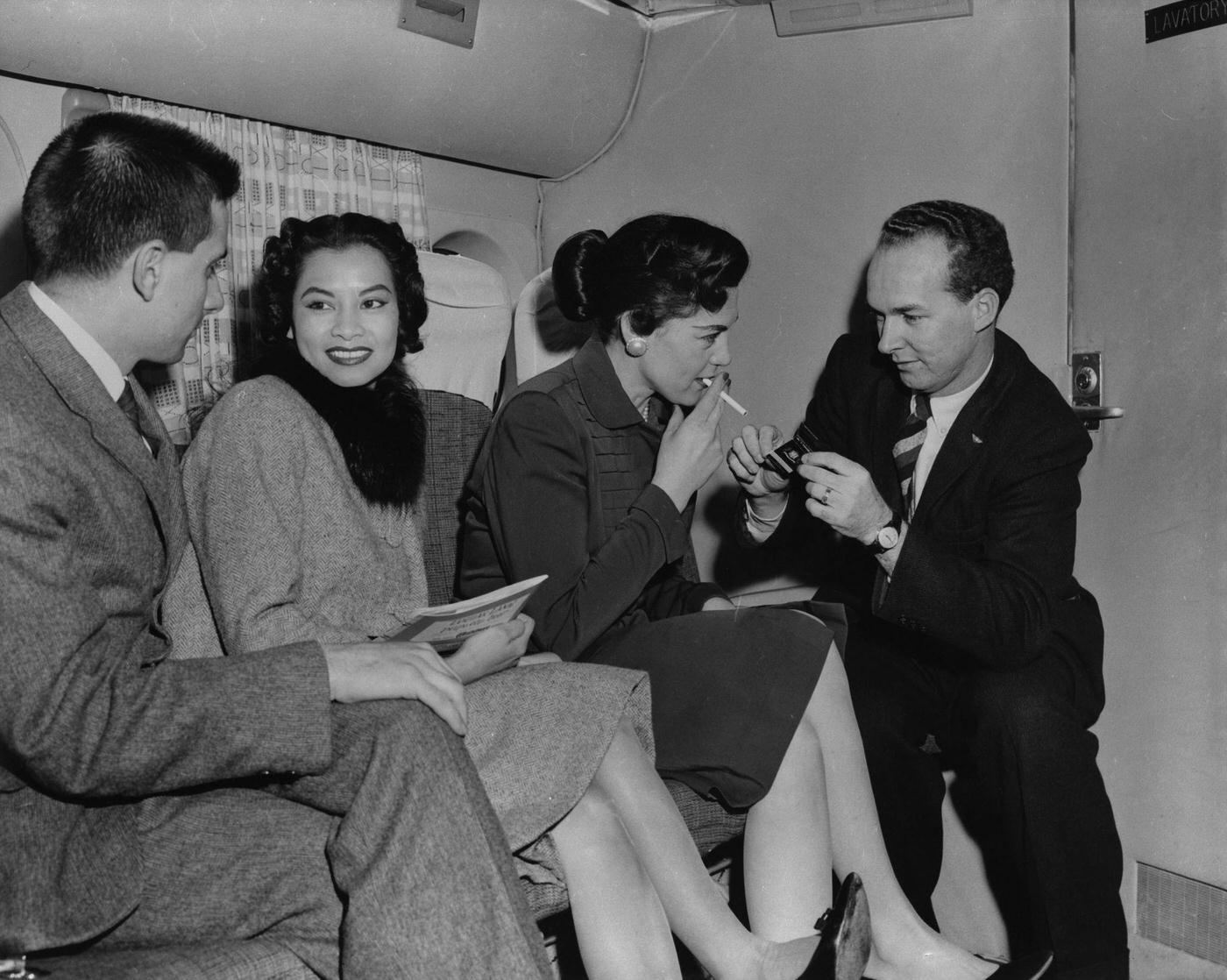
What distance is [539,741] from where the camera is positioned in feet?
6.03

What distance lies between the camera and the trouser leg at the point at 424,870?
4.88 ft

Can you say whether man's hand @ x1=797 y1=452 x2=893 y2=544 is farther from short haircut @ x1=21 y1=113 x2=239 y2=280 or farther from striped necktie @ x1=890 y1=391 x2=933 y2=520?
short haircut @ x1=21 y1=113 x2=239 y2=280

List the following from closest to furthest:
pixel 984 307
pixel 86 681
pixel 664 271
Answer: pixel 86 681
pixel 664 271
pixel 984 307

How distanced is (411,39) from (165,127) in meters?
1.27

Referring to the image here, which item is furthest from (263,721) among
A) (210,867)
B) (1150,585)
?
(1150,585)

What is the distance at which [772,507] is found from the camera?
267cm

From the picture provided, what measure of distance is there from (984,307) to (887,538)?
561 mm

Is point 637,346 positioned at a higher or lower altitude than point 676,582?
higher

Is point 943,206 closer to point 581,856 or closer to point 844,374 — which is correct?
point 844,374

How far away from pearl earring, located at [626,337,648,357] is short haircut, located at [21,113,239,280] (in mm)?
986

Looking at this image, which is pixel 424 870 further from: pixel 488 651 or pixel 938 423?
pixel 938 423

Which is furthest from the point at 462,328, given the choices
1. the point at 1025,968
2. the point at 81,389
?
the point at 1025,968

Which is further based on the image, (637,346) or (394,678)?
(637,346)

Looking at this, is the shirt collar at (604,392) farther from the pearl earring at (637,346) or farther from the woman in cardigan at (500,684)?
the woman in cardigan at (500,684)
